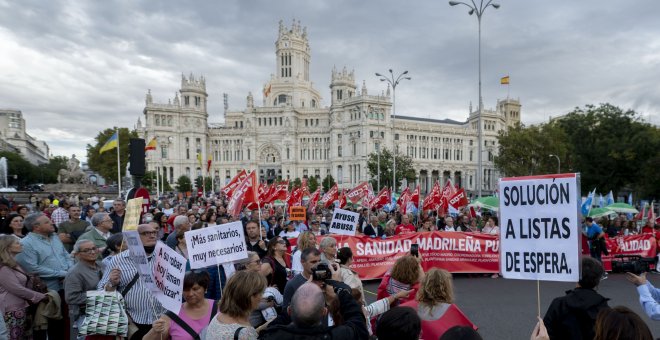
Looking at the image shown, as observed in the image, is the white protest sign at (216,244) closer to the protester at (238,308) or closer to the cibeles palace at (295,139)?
the protester at (238,308)

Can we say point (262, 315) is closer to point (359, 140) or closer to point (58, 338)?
point (58, 338)

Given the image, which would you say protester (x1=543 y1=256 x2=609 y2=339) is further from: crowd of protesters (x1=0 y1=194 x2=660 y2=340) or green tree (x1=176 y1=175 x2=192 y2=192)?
green tree (x1=176 y1=175 x2=192 y2=192)

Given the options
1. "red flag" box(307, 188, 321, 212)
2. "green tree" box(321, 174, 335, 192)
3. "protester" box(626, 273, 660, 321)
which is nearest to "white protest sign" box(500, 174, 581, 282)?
"protester" box(626, 273, 660, 321)

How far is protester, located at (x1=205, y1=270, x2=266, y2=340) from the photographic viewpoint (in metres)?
3.05

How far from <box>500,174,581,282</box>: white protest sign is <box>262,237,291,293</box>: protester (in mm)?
2437

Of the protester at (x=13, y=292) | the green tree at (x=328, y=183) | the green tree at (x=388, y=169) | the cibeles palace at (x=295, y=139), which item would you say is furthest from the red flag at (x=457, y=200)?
the cibeles palace at (x=295, y=139)

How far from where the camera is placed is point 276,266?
17.2 feet

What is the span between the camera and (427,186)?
300 ft

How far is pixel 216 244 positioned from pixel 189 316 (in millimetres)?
1756

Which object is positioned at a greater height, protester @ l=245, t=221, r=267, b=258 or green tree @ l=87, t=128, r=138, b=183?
green tree @ l=87, t=128, r=138, b=183

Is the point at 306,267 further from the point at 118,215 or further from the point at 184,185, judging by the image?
the point at 184,185

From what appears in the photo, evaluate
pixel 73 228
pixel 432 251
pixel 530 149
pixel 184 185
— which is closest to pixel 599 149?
pixel 530 149

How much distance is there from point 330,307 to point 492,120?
101m

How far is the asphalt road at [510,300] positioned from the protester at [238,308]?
479 cm
